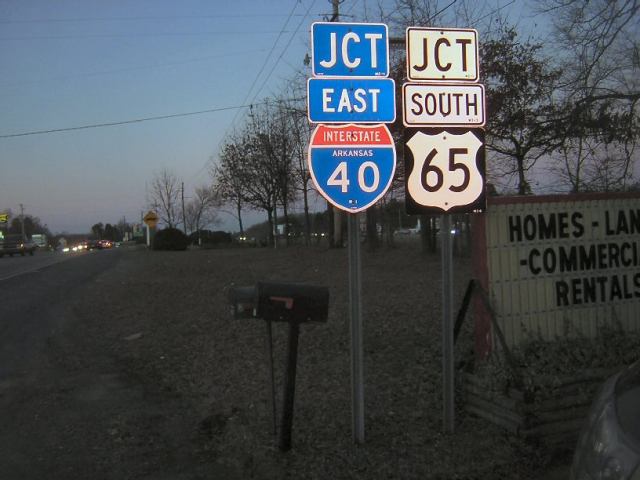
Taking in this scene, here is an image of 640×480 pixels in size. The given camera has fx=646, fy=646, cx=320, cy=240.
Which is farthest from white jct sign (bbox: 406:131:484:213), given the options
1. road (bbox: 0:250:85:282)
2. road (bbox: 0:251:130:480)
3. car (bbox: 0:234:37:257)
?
car (bbox: 0:234:37:257)

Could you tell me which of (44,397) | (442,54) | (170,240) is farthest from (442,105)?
(170,240)

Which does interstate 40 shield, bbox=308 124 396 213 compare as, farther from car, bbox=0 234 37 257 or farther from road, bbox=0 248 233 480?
car, bbox=0 234 37 257

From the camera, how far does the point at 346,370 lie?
21.6 ft

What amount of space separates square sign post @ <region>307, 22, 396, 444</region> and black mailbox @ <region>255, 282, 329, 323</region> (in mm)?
244

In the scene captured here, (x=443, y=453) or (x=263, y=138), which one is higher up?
(x=263, y=138)

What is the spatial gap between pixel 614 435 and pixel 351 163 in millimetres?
2680

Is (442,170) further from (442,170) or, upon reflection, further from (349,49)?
(349,49)

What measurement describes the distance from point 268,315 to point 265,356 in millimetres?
3298

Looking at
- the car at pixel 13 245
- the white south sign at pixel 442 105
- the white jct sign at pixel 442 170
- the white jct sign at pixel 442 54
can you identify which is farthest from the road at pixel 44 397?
the car at pixel 13 245

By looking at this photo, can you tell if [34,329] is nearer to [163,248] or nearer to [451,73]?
[451,73]

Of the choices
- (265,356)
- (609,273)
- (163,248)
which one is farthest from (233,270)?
(163,248)

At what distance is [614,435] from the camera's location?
220 cm

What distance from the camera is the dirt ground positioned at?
4.48 meters

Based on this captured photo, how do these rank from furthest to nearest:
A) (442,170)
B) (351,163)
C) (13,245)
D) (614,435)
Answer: (13,245)
(442,170)
(351,163)
(614,435)
